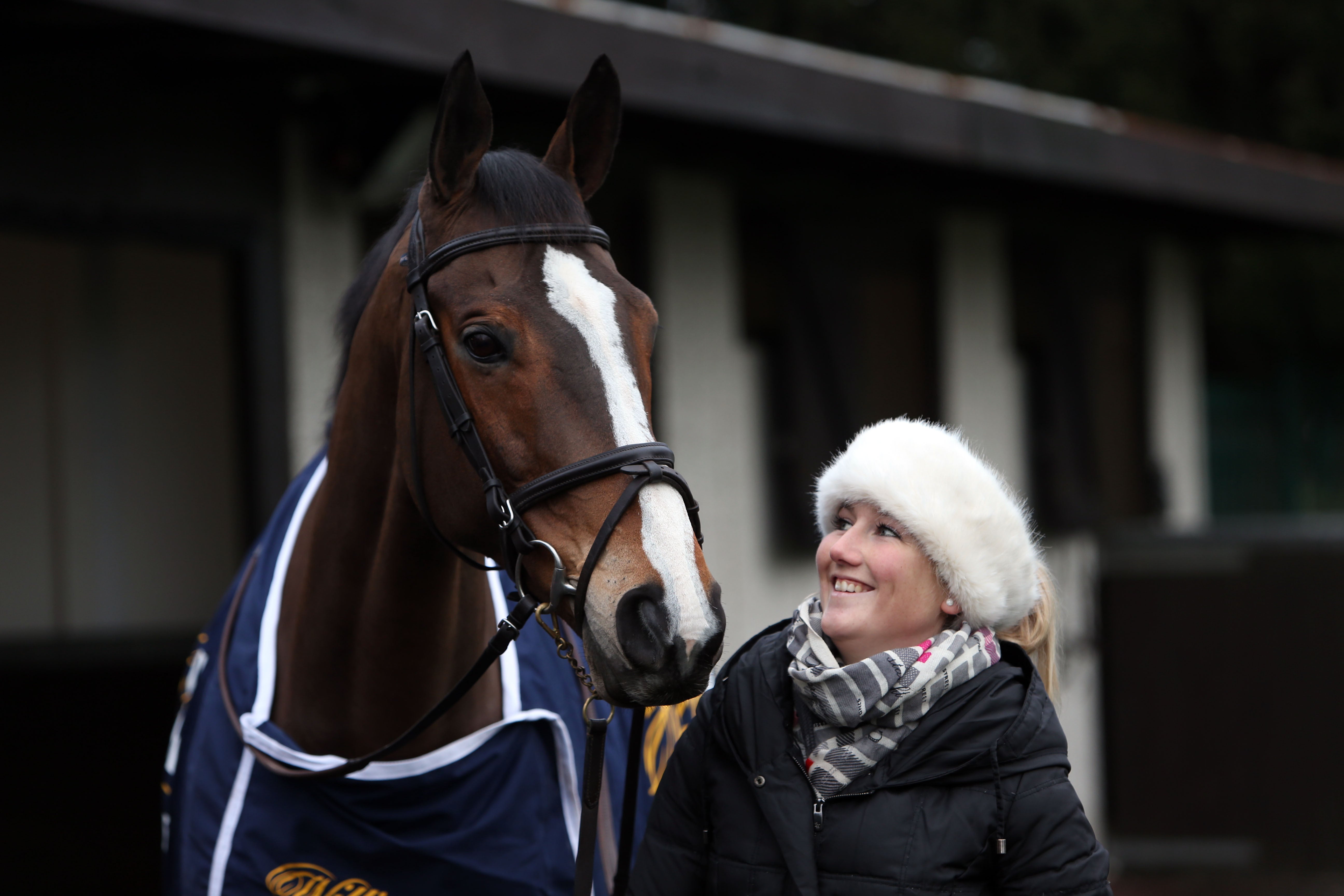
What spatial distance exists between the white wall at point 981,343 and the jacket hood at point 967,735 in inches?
183

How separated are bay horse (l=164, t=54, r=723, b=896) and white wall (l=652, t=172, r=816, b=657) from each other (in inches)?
106

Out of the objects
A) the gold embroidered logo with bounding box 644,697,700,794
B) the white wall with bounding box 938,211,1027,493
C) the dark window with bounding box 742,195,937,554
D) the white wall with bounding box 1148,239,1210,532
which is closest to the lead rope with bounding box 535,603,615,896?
the gold embroidered logo with bounding box 644,697,700,794

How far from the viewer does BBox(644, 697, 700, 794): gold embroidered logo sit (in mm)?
2309

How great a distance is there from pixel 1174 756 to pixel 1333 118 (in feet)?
36.2

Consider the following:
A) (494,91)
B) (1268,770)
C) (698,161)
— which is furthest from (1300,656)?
(494,91)

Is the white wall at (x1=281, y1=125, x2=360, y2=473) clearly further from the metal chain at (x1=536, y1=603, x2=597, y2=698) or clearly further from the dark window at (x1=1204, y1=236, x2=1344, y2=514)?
the dark window at (x1=1204, y1=236, x2=1344, y2=514)

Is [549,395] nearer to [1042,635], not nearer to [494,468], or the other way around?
[494,468]

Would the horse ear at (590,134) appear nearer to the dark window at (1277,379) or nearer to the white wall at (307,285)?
the white wall at (307,285)

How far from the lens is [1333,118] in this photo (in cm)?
1422

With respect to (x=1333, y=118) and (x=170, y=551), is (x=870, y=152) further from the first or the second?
(x=1333, y=118)

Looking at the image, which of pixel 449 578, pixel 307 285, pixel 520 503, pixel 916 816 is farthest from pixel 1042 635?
pixel 307 285

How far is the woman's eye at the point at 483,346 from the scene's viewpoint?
169 cm

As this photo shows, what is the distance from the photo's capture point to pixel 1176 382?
8.12m

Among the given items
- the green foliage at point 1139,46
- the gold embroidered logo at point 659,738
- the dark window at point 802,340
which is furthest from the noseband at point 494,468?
the green foliage at point 1139,46
